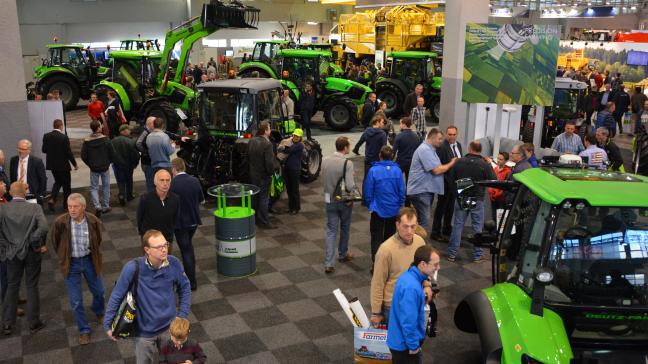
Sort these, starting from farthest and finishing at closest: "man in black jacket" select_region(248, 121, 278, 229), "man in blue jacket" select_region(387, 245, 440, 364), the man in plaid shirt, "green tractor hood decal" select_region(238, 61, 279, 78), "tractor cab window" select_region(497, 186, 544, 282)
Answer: "green tractor hood decal" select_region(238, 61, 279, 78) < the man in plaid shirt < "man in black jacket" select_region(248, 121, 278, 229) < "tractor cab window" select_region(497, 186, 544, 282) < "man in blue jacket" select_region(387, 245, 440, 364)

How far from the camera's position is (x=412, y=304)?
3.69m

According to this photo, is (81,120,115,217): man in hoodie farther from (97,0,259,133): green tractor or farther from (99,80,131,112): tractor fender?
(99,80,131,112): tractor fender

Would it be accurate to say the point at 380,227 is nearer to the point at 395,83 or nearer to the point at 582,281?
the point at 582,281

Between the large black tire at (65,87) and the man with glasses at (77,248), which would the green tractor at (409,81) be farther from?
the man with glasses at (77,248)

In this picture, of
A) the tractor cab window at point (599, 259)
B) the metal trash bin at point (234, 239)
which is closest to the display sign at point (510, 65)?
the metal trash bin at point (234, 239)

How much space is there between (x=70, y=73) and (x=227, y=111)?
1088cm

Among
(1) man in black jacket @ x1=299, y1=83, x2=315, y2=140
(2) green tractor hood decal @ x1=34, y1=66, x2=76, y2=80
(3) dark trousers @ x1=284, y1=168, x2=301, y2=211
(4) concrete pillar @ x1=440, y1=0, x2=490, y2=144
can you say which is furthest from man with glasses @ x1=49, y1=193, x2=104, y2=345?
(2) green tractor hood decal @ x1=34, y1=66, x2=76, y2=80

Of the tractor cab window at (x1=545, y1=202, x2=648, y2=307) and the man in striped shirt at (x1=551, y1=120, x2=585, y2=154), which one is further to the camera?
the man in striped shirt at (x1=551, y1=120, x2=585, y2=154)

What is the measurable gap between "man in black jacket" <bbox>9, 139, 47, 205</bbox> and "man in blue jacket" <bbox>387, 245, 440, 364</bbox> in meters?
5.62

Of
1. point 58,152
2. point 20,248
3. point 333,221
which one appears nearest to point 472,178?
point 333,221

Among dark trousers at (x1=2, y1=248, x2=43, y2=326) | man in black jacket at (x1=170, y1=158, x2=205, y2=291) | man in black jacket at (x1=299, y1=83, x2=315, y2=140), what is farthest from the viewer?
man in black jacket at (x1=299, y1=83, x2=315, y2=140)

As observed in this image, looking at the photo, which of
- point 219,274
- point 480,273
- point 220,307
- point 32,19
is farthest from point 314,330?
point 32,19

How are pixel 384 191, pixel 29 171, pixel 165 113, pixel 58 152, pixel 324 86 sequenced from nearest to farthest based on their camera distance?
pixel 384 191, pixel 29 171, pixel 58 152, pixel 165 113, pixel 324 86

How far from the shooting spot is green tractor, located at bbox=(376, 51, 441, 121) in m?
17.5
